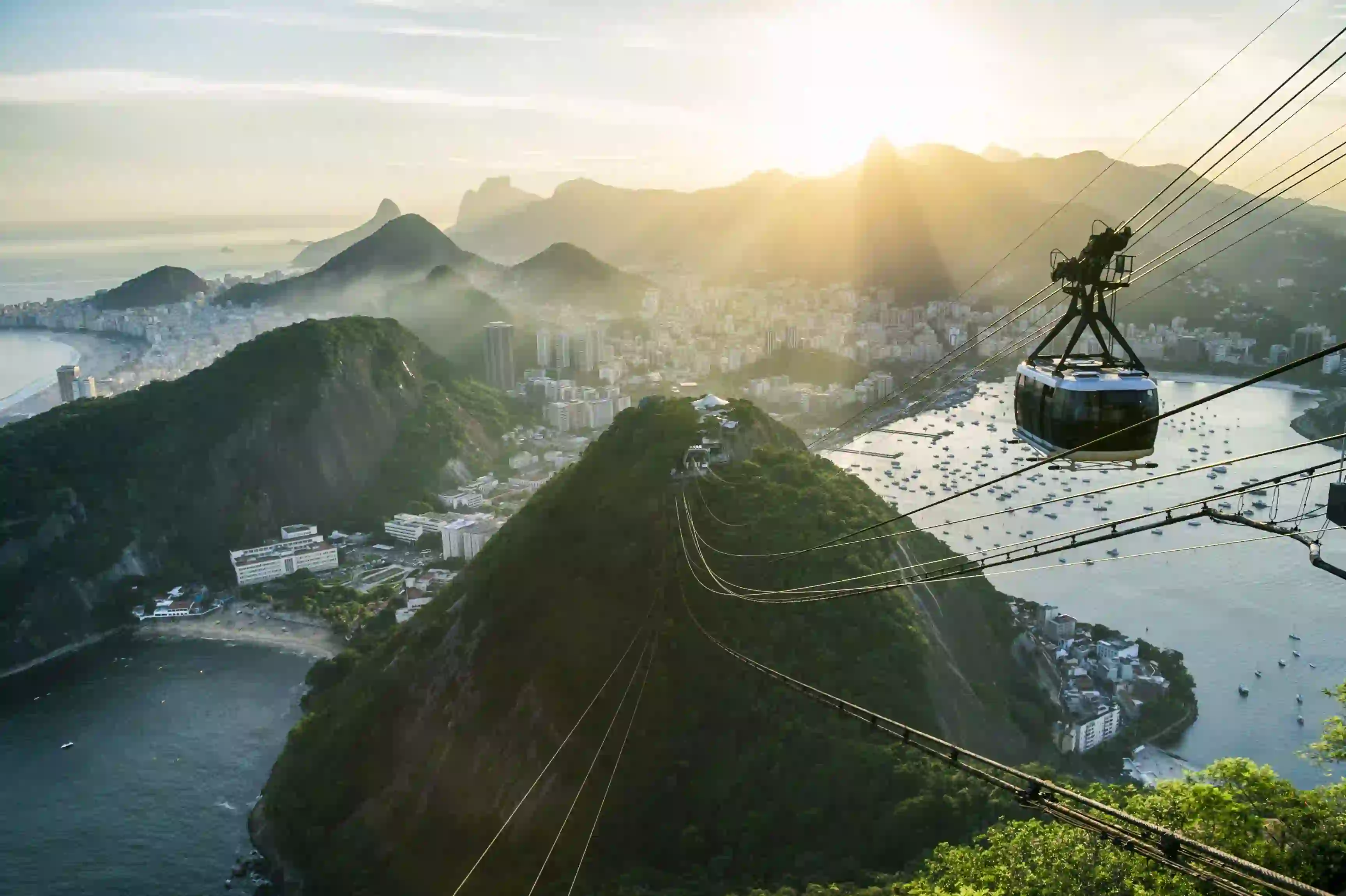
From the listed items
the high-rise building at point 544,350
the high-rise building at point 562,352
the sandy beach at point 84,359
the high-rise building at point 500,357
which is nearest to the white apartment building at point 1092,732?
the high-rise building at point 500,357

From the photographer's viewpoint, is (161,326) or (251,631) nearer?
(251,631)

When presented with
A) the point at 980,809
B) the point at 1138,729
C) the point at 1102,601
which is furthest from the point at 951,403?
the point at 980,809

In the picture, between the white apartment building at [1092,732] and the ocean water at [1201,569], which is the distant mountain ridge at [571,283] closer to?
the ocean water at [1201,569]

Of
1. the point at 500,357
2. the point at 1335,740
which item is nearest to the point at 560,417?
the point at 500,357

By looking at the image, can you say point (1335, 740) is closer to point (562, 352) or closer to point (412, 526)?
point (412, 526)

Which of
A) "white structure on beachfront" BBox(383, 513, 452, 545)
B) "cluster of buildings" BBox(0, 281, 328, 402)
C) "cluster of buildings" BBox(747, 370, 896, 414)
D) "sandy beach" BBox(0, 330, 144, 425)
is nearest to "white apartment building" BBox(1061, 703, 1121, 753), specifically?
"white structure on beachfront" BBox(383, 513, 452, 545)
